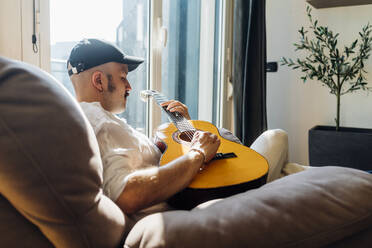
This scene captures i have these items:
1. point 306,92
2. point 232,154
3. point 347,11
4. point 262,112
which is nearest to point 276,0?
point 347,11

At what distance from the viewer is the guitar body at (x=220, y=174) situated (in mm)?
943

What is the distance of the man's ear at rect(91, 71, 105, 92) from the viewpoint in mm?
1146

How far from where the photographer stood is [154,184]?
0.85 meters

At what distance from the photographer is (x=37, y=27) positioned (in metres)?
1.33

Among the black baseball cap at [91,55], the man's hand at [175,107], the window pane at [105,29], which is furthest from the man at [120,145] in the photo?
the window pane at [105,29]

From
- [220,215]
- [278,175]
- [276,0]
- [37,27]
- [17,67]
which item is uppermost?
[276,0]

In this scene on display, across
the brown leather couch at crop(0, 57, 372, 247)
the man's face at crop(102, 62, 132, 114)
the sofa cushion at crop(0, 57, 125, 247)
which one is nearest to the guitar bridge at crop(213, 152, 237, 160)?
the man's face at crop(102, 62, 132, 114)

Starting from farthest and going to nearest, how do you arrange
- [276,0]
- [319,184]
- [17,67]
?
[276,0], [319,184], [17,67]

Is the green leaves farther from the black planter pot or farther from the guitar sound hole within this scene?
the guitar sound hole

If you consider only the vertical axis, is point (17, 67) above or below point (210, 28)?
below

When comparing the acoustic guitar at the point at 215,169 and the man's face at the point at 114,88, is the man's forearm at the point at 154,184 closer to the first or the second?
the acoustic guitar at the point at 215,169

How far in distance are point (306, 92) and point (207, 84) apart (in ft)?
2.86

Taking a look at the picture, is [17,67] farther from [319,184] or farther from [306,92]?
[306,92]

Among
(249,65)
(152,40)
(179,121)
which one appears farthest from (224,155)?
(249,65)
